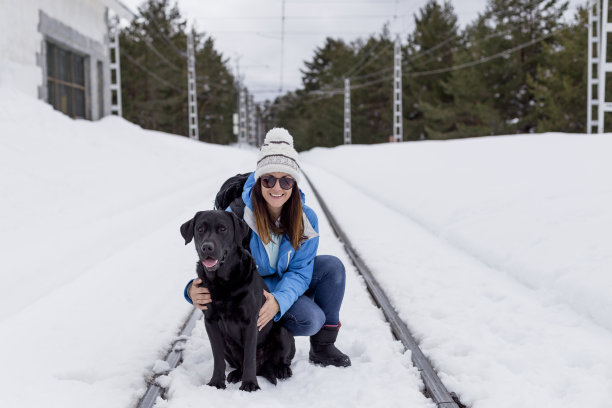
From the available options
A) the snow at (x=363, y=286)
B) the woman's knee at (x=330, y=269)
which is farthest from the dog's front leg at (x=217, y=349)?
the woman's knee at (x=330, y=269)

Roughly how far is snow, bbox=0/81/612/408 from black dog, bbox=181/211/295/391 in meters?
0.26

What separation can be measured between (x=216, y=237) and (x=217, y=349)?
770mm

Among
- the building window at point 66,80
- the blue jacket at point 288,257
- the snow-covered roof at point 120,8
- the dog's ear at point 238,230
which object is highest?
the snow-covered roof at point 120,8

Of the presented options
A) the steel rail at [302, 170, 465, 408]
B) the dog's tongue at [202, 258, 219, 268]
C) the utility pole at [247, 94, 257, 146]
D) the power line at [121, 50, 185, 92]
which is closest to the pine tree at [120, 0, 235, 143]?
the power line at [121, 50, 185, 92]

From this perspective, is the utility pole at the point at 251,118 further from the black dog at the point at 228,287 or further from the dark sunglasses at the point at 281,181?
the black dog at the point at 228,287

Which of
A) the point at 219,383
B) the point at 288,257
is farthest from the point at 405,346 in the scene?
the point at 219,383

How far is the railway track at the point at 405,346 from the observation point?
3158mm

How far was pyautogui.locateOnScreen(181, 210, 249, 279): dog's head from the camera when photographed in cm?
275

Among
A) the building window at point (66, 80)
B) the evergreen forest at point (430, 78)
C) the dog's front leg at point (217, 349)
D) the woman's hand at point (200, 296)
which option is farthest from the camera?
the evergreen forest at point (430, 78)

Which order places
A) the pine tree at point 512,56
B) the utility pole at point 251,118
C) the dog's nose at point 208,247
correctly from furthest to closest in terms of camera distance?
the utility pole at point 251,118, the pine tree at point 512,56, the dog's nose at point 208,247

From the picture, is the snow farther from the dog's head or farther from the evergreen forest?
the evergreen forest

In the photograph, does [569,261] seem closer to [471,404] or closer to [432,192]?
[471,404]

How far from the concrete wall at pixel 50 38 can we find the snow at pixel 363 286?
6.51ft

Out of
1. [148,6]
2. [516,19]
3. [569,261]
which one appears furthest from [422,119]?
[569,261]
